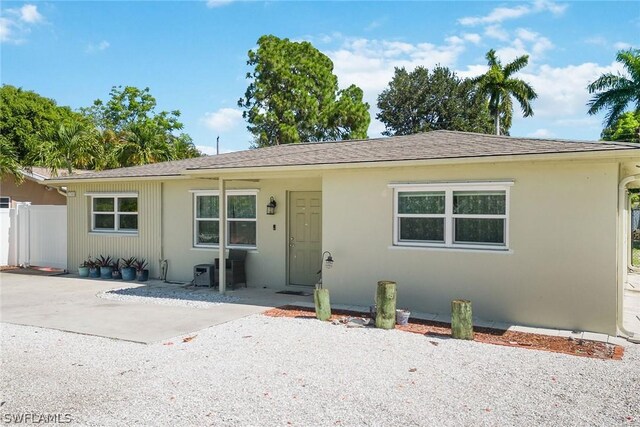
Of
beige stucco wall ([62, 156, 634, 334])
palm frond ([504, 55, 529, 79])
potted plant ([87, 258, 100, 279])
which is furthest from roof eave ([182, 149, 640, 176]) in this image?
palm frond ([504, 55, 529, 79])

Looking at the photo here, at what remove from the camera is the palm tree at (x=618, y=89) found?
25766 millimetres

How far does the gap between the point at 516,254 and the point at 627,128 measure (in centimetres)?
2167

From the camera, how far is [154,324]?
7.66 m

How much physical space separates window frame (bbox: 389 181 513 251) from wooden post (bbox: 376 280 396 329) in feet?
4.46

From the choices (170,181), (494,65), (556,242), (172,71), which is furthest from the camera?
(494,65)

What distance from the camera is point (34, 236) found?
50.0 feet

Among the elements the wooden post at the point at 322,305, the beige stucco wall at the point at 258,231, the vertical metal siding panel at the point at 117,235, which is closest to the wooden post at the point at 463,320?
the wooden post at the point at 322,305

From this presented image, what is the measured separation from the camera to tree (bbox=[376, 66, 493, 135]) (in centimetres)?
3541

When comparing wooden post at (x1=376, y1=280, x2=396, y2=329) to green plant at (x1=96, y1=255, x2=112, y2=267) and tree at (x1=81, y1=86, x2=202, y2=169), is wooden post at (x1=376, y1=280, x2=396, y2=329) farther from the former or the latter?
tree at (x1=81, y1=86, x2=202, y2=169)

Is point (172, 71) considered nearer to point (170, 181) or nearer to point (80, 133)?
point (80, 133)

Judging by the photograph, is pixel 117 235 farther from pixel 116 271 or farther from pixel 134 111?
pixel 134 111

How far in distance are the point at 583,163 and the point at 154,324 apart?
690 cm

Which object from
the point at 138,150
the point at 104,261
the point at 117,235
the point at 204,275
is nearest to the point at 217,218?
the point at 204,275

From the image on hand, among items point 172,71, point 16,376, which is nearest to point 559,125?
point 172,71
